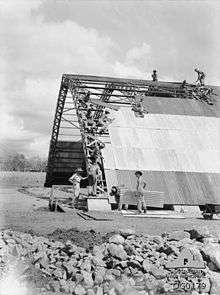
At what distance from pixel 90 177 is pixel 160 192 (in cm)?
375

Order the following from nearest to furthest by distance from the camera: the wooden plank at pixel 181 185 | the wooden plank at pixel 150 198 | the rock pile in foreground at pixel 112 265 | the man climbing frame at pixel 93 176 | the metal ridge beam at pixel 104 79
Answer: the rock pile in foreground at pixel 112 265 → the wooden plank at pixel 150 198 → the man climbing frame at pixel 93 176 → the wooden plank at pixel 181 185 → the metal ridge beam at pixel 104 79

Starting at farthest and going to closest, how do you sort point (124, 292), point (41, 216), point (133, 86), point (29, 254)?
point (133, 86) < point (41, 216) < point (29, 254) < point (124, 292)

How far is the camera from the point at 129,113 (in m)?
27.4

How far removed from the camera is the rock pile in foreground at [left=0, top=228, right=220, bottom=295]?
9898 mm

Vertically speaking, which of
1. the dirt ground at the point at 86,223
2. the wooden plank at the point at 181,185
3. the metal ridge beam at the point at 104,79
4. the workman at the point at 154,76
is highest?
the workman at the point at 154,76

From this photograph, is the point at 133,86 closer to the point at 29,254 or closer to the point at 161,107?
the point at 161,107

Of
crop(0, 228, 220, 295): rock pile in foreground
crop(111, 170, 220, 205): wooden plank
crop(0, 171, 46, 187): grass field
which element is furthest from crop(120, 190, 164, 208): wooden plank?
crop(0, 171, 46, 187): grass field

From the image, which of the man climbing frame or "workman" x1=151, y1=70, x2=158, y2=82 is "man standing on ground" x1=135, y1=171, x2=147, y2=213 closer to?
the man climbing frame

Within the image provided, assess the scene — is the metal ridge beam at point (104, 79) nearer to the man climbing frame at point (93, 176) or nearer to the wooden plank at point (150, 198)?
the man climbing frame at point (93, 176)

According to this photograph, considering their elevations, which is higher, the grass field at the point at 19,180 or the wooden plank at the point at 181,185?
the grass field at the point at 19,180

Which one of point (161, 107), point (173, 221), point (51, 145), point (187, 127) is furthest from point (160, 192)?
point (51, 145)

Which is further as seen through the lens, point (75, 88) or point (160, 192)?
point (75, 88)

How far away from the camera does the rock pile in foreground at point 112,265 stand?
9.90 m

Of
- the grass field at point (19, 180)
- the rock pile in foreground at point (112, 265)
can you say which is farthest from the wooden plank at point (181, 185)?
the grass field at point (19, 180)
